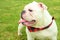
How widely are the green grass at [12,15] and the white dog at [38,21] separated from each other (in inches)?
30.3

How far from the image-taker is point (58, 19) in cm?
460

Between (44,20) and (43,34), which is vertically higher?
(44,20)

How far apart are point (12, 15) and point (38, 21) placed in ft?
6.68

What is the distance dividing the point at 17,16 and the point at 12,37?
1.02 m

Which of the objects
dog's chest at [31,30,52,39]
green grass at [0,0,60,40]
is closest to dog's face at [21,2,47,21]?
dog's chest at [31,30,52,39]

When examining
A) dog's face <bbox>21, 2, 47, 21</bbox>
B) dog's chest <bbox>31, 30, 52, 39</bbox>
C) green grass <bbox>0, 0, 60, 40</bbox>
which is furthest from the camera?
green grass <bbox>0, 0, 60, 40</bbox>

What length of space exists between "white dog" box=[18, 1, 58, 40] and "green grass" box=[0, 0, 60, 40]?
77cm

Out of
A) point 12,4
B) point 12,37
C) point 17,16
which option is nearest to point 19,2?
point 12,4

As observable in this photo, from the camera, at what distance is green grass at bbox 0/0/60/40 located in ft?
13.2

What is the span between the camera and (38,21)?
3004mm

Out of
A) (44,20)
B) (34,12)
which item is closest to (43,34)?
(44,20)

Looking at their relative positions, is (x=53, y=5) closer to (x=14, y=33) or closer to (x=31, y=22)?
(x=14, y=33)

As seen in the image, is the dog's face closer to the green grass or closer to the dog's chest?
the dog's chest

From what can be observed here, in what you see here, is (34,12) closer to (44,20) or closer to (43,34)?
(44,20)
